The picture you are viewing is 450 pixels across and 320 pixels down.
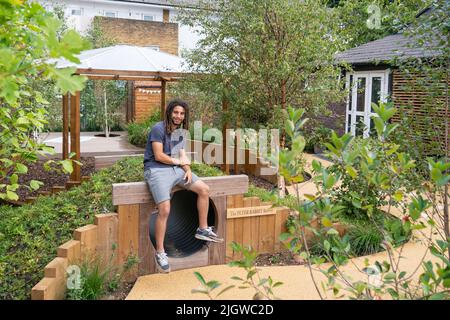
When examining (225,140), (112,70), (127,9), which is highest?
(127,9)

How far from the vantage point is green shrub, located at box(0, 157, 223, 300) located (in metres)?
4.95

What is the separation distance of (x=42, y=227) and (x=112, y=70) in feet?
15.1

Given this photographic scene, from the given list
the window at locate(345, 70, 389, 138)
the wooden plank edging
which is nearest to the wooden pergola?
the wooden plank edging

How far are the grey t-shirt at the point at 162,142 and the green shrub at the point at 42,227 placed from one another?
755mm

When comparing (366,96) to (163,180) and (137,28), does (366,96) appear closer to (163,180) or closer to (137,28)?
(163,180)

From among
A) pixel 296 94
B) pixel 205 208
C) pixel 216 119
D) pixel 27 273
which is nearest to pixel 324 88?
pixel 296 94

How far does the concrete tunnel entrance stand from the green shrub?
63 cm

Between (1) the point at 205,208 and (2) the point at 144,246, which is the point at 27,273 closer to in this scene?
(2) the point at 144,246

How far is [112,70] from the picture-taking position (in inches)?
383

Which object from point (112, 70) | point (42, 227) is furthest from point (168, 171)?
point (112, 70)

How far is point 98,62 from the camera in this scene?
975 cm

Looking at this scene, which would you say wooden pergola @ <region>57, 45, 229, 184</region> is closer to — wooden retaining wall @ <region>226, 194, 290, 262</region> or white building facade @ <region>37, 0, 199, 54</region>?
wooden retaining wall @ <region>226, 194, 290, 262</region>

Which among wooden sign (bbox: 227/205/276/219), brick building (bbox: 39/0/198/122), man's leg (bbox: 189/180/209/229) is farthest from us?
brick building (bbox: 39/0/198/122)

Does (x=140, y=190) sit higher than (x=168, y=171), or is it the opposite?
(x=168, y=171)
